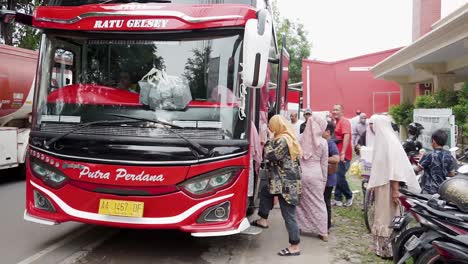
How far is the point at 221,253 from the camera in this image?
189 inches

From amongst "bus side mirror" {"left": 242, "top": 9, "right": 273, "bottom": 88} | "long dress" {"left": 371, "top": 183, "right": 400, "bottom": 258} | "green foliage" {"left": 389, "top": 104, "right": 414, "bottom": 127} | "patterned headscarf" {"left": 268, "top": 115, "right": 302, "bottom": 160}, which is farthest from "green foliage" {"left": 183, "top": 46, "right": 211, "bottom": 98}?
"green foliage" {"left": 389, "top": 104, "right": 414, "bottom": 127}

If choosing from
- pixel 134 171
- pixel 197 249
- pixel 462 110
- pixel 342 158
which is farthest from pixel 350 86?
pixel 134 171

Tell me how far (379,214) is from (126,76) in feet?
9.89

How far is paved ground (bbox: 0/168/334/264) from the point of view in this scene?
14.9 feet

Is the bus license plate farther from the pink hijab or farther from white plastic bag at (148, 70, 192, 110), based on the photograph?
the pink hijab

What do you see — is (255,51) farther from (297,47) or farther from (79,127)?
(297,47)

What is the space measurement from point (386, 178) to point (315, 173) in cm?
95

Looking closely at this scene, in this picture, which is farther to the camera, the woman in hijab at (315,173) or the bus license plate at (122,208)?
the woman in hijab at (315,173)

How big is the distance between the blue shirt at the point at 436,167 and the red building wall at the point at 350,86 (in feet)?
51.3

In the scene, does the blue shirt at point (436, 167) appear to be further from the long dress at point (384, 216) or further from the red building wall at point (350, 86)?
the red building wall at point (350, 86)

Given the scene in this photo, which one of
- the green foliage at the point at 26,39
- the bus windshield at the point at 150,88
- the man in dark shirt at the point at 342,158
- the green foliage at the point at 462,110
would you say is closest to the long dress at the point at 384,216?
the bus windshield at the point at 150,88

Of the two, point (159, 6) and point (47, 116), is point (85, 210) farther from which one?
point (159, 6)

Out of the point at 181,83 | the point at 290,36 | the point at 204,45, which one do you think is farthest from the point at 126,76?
the point at 290,36

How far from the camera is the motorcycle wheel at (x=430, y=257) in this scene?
130 inches
